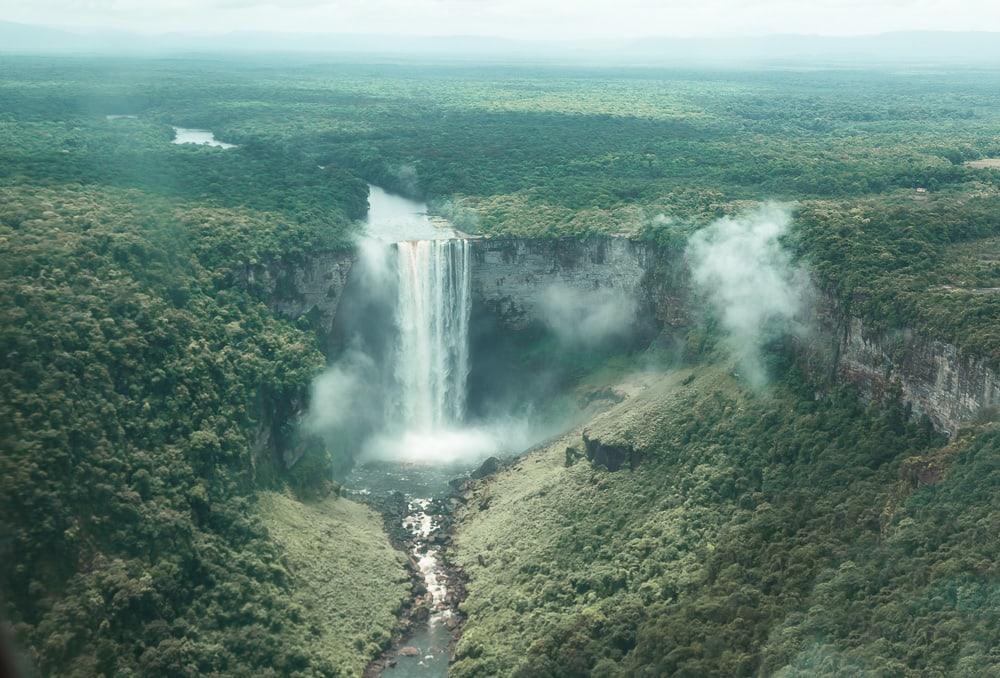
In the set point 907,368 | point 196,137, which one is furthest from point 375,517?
point 196,137

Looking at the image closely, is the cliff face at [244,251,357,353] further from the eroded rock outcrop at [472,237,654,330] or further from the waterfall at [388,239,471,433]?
the eroded rock outcrop at [472,237,654,330]

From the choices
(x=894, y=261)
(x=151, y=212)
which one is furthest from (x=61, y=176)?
(x=894, y=261)

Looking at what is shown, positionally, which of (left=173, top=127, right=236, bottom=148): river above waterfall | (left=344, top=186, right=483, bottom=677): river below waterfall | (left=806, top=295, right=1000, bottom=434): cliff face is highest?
(left=173, top=127, right=236, bottom=148): river above waterfall

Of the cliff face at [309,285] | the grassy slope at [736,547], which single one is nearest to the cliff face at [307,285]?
the cliff face at [309,285]

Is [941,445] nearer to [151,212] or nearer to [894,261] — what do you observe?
[894,261]

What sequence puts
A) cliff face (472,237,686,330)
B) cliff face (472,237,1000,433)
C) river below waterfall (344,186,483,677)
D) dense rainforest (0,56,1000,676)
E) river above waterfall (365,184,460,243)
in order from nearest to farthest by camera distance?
dense rainforest (0,56,1000,676), cliff face (472,237,1000,433), river below waterfall (344,186,483,677), cliff face (472,237,686,330), river above waterfall (365,184,460,243)

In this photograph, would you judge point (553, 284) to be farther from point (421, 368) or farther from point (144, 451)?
point (144, 451)

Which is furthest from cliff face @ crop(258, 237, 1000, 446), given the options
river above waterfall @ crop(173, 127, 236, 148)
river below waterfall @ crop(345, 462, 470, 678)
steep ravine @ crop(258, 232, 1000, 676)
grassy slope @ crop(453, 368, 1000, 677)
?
river above waterfall @ crop(173, 127, 236, 148)
